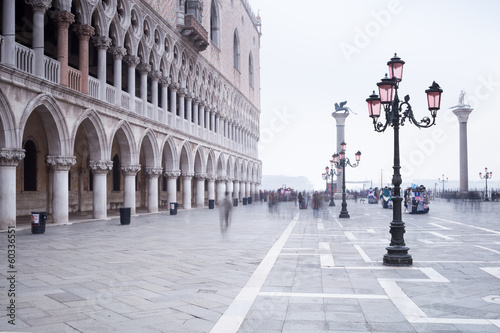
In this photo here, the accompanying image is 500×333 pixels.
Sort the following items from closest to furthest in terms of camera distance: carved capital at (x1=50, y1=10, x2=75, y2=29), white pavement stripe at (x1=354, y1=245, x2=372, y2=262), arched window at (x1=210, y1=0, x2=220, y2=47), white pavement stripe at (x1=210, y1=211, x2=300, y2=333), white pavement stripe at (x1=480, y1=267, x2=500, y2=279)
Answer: white pavement stripe at (x1=210, y1=211, x2=300, y2=333)
white pavement stripe at (x1=480, y1=267, x2=500, y2=279)
white pavement stripe at (x1=354, y1=245, x2=372, y2=262)
carved capital at (x1=50, y1=10, x2=75, y2=29)
arched window at (x1=210, y1=0, x2=220, y2=47)

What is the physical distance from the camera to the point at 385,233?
15.4 meters

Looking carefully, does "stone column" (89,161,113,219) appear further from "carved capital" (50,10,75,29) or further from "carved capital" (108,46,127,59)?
"carved capital" (50,10,75,29)

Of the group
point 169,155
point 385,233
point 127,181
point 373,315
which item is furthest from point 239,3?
point 373,315

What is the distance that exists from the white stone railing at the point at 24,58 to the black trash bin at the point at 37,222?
494 centimetres

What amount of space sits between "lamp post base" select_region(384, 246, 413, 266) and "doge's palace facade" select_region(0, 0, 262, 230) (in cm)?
1171

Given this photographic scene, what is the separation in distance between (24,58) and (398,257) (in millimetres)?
13793

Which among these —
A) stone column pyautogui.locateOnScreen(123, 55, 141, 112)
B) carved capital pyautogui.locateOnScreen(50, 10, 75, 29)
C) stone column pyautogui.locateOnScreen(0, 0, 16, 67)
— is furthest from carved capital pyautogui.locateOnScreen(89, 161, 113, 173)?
stone column pyautogui.locateOnScreen(0, 0, 16, 67)

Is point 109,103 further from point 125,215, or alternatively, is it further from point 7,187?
point 7,187

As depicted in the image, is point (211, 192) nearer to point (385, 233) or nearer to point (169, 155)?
point (169, 155)

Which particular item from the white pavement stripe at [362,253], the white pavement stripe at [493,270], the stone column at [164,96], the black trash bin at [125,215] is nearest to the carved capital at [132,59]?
the stone column at [164,96]

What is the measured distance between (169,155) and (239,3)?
26.0 m

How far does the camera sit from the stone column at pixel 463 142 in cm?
5544

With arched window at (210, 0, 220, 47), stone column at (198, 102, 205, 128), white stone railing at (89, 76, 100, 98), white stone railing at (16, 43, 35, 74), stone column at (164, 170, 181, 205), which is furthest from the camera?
arched window at (210, 0, 220, 47)

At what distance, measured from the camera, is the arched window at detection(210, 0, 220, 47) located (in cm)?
4028
